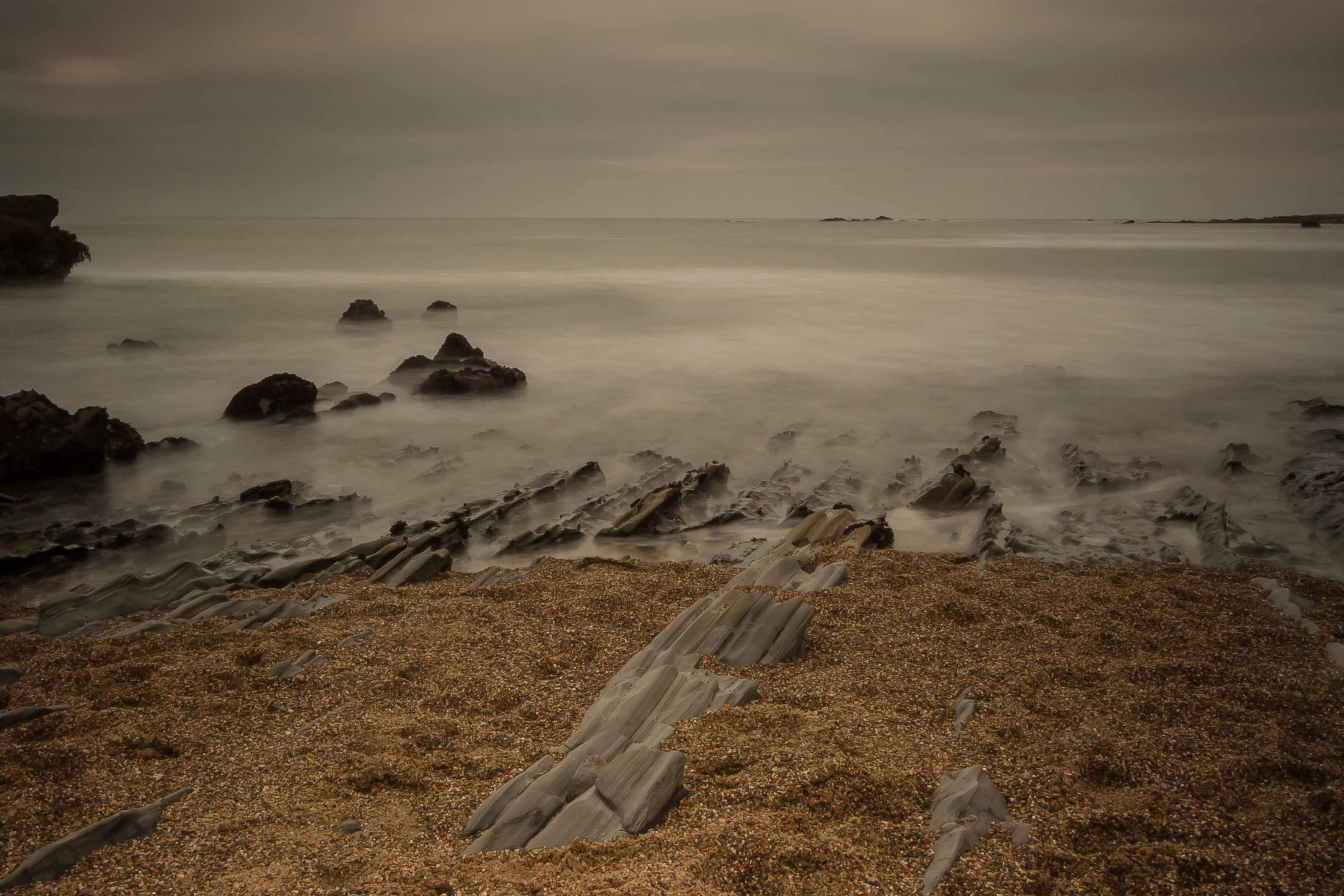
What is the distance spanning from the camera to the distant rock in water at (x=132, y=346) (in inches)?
900

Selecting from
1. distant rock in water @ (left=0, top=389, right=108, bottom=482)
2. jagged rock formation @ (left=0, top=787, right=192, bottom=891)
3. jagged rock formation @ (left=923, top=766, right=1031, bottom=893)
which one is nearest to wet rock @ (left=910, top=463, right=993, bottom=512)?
jagged rock formation @ (left=923, top=766, right=1031, bottom=893)

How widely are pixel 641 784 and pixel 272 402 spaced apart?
13623mm

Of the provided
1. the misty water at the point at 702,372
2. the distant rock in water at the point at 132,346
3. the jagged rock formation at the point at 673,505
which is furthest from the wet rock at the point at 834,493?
the distant rock in water at the point at 132,346

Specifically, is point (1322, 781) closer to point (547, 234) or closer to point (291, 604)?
point (291, 604)

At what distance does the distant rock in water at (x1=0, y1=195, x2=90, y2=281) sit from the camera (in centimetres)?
3603

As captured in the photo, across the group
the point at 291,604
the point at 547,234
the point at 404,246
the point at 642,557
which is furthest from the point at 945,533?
the point at 547,234

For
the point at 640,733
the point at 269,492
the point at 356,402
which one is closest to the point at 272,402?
the point at 356,402

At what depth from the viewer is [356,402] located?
1667 cm

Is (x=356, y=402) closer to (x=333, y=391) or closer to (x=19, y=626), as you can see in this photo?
(x=333, y=391)

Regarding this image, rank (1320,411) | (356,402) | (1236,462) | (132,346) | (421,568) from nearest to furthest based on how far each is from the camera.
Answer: (421,568)
(1236,462)
(1320,411)
(356,402)
(132,346)

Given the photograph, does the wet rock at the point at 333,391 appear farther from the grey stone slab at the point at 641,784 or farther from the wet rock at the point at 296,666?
the grey stone slab at the point at 641,784

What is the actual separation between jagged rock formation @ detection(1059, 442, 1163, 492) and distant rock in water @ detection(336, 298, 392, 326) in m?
22.6

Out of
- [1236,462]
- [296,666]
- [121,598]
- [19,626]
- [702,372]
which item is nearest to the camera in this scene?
[296,666]

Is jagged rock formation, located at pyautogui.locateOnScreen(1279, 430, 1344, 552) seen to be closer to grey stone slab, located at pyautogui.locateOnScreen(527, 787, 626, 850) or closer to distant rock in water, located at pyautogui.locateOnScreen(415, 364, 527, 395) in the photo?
grey stone slab, located at pyautogui.locateOnScreen(527, 787, 626, 850)
